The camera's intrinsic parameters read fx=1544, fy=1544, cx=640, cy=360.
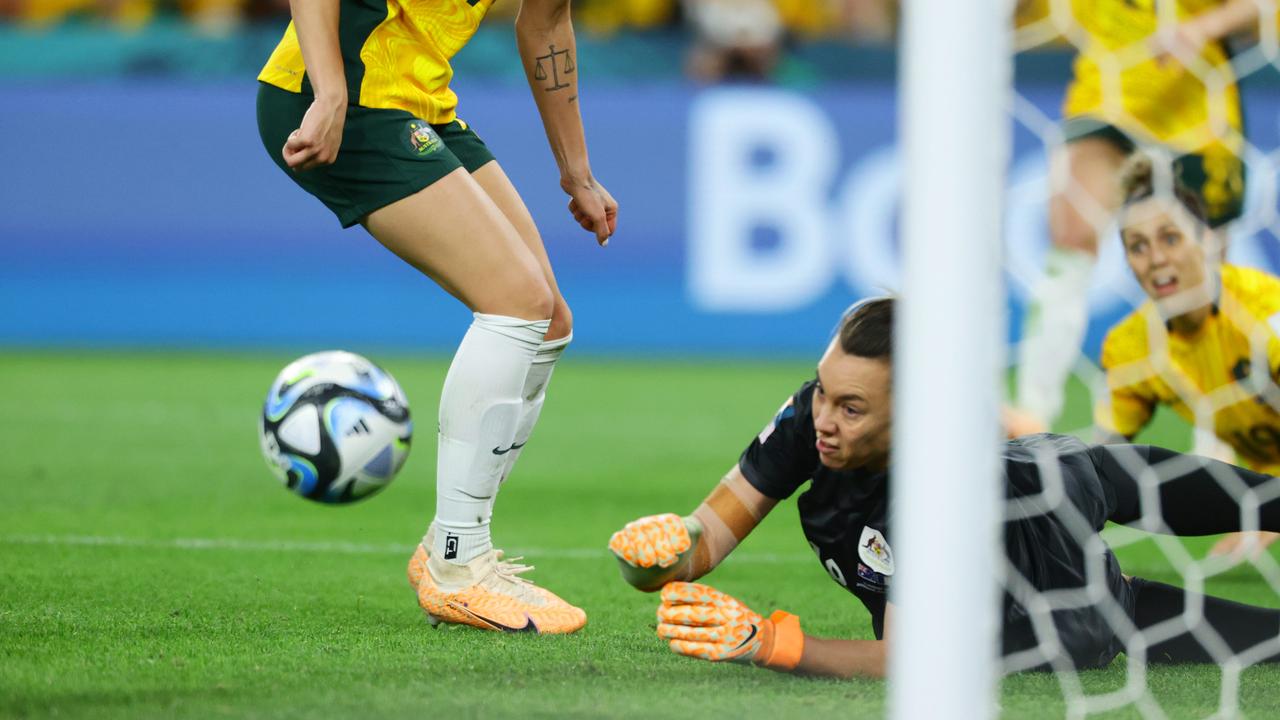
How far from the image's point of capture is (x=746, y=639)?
7.54 ft

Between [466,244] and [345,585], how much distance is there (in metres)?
0.88

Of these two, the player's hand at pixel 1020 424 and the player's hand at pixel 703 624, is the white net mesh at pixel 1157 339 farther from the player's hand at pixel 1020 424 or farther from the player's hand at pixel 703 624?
the player's hand at pixel 703 624

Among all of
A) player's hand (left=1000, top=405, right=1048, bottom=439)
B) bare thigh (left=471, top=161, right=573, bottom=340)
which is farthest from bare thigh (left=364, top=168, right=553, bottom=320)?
player's hand (left=1000, top=405, right=1048, bottom=439)

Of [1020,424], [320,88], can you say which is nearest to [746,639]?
[320,88]

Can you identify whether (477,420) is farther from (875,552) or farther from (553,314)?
(875,552)

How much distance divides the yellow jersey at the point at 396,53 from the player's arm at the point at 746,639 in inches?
46.0

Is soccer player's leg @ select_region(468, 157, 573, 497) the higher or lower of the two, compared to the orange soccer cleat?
higher

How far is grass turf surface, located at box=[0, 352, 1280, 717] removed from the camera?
7.50ft

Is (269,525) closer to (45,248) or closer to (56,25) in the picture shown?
(45,248)

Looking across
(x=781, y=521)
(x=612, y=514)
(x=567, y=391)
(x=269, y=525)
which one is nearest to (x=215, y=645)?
(x=269, y=525)

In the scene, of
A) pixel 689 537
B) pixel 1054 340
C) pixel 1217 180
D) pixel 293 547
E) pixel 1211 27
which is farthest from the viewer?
pixel 1054 340

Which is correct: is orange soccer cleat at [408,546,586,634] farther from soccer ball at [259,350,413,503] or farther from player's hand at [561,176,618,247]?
player's hand at [561,176,618,247]

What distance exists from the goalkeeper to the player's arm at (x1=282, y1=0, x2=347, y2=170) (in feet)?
2.86

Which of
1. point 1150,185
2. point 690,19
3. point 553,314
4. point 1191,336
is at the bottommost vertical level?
point 1191,336
